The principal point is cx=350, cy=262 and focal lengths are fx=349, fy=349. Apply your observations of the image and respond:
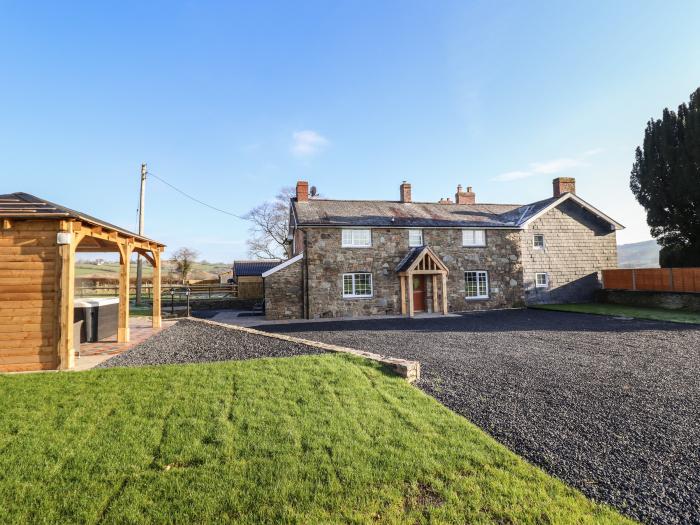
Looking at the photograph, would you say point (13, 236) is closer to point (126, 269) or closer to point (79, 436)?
point (126, 269)

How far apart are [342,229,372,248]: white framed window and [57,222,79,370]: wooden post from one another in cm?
1284

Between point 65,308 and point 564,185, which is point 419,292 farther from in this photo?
point 65,308

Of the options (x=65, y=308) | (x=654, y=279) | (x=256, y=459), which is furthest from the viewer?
(x=654, y=279)

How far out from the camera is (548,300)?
74.3 ft

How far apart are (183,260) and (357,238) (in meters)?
34.5

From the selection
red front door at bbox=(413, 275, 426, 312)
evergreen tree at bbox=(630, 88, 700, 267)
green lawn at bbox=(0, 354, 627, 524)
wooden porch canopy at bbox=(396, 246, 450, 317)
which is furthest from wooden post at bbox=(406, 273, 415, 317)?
evergreen tree at bbox=(630, 88, 700, 267)

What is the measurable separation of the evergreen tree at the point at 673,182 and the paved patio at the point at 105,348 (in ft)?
102

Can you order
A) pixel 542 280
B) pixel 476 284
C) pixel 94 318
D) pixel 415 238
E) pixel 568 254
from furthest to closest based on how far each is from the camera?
pixel 568 254, pixel 542 280, pixel 476 284, pixel 415 238, pixel 94 318

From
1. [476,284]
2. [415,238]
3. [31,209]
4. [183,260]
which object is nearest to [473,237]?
[476,284]

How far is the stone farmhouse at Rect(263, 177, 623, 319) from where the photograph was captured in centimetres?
1853

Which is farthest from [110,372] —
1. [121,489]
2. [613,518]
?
[613,518]

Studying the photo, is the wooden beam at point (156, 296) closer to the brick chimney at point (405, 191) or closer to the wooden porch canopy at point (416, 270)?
the wooden porch canopy at point (416, 270)

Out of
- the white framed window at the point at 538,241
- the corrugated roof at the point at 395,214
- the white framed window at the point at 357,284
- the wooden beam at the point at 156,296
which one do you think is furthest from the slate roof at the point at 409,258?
the wooden beam at the point at 156,296

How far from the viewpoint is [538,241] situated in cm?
2286
